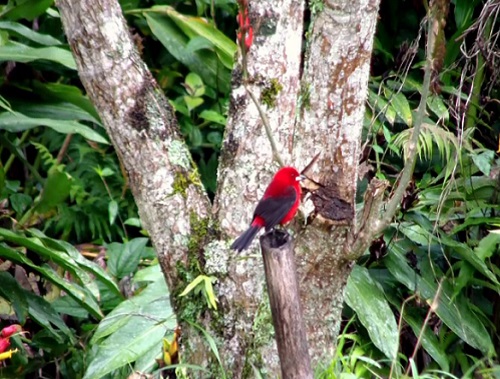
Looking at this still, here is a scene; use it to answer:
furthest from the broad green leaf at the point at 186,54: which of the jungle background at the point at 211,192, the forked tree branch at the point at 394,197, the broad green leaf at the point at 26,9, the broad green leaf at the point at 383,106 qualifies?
the forked tree branch at the point at 394,197

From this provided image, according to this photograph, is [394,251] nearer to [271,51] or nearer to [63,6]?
A: [271,51]

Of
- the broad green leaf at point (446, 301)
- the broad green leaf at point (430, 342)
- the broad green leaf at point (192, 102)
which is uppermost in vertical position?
the broad green leaf at point (192, 102)

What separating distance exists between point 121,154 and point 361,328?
4.33ft

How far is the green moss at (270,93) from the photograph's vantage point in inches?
123

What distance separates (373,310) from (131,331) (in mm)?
988

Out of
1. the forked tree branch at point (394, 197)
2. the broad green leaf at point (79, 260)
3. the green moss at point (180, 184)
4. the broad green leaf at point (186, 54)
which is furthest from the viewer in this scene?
the broad green leaf at point (186, 54)

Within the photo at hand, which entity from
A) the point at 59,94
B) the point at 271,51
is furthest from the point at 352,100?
the point at 59,94

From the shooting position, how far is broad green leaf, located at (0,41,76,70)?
14.5ft

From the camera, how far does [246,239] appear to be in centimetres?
291

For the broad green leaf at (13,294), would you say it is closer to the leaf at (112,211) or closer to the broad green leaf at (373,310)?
the leaf at (112,211)

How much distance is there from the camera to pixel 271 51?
3.13m

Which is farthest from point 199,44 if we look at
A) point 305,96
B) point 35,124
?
point 305,96

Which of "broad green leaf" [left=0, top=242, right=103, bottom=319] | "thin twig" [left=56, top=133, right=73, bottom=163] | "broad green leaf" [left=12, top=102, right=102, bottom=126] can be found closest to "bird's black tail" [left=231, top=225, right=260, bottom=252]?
"broad green leaf" [left=0, top=242, right=103, bottom=319]

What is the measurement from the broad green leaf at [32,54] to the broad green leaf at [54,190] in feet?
1.84
